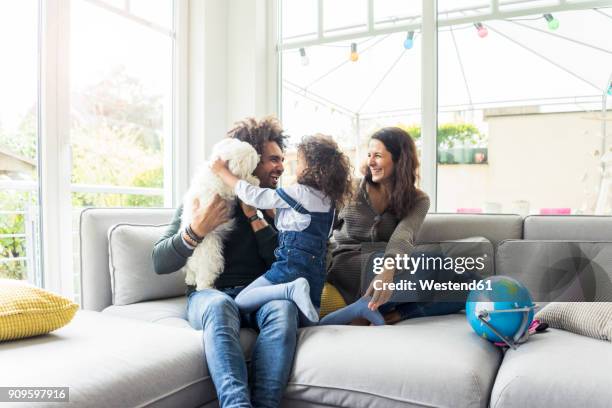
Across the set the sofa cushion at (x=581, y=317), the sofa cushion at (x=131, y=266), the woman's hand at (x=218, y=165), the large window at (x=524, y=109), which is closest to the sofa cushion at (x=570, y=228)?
the sofa cushion at (x=581, y=317)

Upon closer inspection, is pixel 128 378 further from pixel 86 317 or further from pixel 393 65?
pixel 393 65

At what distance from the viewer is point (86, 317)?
1728 mm

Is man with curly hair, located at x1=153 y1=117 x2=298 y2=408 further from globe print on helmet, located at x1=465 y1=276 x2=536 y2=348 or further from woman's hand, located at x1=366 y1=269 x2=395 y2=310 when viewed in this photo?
globe print on helmet, located at x1=465 y1=276 x2=536 y2=348

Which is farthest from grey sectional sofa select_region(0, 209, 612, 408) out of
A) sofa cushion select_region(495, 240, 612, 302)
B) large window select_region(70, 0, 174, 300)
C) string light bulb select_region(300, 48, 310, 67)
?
string light bulb select_region(300, 48, 310, 67)

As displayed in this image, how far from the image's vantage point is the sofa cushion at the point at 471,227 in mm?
2166

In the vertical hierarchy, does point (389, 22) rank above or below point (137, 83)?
above

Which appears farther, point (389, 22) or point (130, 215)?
point (389, 22)

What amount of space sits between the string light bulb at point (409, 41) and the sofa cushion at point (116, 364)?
7.00 feet

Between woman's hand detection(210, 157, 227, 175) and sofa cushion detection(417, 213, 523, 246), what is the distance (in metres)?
0.93

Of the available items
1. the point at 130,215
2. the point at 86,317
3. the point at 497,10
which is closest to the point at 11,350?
the point at 86,317

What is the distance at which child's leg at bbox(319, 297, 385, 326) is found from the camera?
180 cm

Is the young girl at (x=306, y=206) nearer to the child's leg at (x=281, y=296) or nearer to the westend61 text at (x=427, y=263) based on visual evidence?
the child's leg at (x=281, y=296)

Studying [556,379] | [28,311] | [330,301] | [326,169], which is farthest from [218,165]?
[556,379]

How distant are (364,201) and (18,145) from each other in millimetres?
1526
